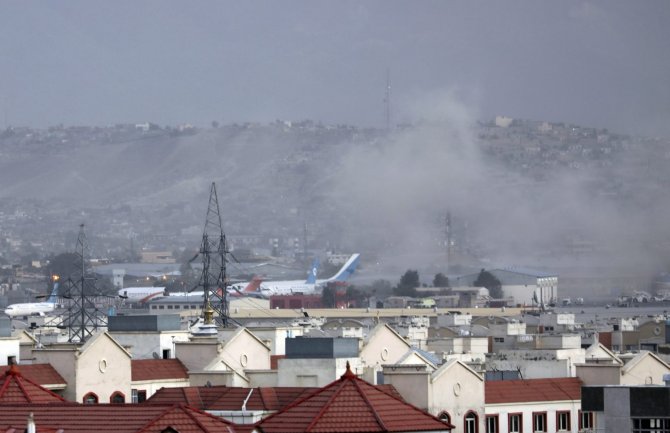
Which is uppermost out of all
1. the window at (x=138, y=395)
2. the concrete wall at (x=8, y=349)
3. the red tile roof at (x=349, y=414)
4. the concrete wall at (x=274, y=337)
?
the concrete wall at (x=274, y=337)

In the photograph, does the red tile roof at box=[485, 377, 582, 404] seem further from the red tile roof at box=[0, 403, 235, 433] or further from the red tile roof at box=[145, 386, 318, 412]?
the red tile roof at box=[0, 403, 235, 433]

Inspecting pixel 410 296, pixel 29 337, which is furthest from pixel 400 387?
pixel 410 296

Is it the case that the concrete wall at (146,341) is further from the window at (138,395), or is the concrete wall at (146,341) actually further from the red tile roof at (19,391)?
the red tile roof at (19,391)

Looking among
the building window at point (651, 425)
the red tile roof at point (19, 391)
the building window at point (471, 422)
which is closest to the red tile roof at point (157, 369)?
the building window at point (471, 422)

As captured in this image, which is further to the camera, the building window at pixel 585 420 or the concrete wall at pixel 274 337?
the concrete wall at pixel 274 337

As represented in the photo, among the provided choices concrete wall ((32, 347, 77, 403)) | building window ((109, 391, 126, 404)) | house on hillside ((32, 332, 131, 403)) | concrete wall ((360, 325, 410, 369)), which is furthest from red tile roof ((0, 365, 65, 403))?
concrete wall ((360, 325, 410, 369))

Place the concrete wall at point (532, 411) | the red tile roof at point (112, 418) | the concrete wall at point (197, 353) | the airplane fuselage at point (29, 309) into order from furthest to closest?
1. the airplane fuselage at point (29, 309)
2. the concrete wall at point (197, 353)
3. the concrete wall at point (532, 411)
4. the red tile roof at point (112, 418)

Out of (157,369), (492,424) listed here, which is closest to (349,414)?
(492,424)
